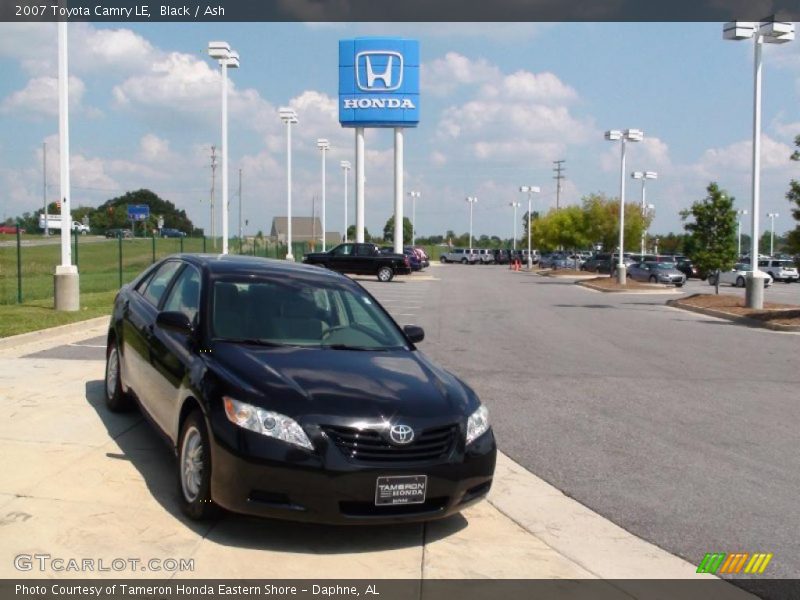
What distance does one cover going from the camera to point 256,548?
16.4ft

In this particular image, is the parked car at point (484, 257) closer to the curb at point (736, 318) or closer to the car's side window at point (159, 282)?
the curb at point (736, 318)

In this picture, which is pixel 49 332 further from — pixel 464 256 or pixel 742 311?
pixel 464 256

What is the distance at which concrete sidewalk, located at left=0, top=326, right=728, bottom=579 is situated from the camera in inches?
190

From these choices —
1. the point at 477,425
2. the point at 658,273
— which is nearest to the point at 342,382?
the point at 477,425

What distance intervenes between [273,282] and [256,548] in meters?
2.28

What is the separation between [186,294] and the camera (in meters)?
6.71

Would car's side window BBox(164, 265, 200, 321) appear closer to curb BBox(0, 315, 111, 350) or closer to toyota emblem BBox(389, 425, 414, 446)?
toyota emblem BBox(389, 425, 414, 446)

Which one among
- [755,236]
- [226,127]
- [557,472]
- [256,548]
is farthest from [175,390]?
[226,127]

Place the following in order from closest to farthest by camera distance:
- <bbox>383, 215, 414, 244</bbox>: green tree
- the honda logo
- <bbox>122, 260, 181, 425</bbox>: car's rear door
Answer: <bbox>122, 260, 181, 425</bbox>: car's rear door → the honda logo → <bbox>383, 215, 414, 244</bbox>: green tree

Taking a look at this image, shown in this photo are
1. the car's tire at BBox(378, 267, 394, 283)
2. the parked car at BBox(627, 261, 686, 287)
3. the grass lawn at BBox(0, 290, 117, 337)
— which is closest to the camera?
the grass lawn at BBox(0, 290, 117, 337)

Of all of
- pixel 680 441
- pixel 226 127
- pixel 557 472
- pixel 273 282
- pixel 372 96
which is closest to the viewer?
pixel 273 282

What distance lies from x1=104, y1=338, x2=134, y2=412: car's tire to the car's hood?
2633 mm

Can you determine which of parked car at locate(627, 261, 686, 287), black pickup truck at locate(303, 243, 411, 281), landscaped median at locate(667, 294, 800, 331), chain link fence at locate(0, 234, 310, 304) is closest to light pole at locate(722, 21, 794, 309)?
landscaped median at locate(667, 294, 800, 331)

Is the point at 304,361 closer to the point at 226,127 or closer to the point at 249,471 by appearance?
the point at 249,471
